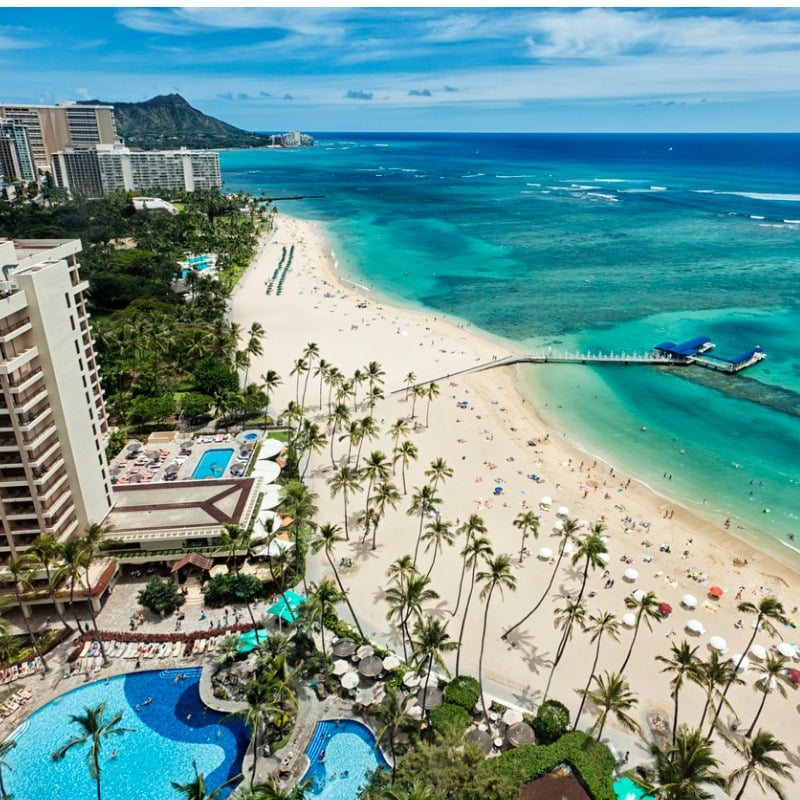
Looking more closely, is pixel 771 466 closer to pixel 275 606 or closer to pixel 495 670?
pixel 495 670

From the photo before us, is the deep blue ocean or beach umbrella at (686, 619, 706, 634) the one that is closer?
beach umbrella at (686, 619, 706, 634)

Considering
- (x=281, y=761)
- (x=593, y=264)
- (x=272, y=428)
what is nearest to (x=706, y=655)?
(x=281, y=761)

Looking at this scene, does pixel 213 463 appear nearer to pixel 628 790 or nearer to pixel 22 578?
pixel 22 578

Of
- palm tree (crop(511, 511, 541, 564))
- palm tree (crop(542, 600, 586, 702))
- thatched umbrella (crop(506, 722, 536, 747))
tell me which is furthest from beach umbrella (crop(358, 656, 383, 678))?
palm tree (crop(511, 511, 541, 564))

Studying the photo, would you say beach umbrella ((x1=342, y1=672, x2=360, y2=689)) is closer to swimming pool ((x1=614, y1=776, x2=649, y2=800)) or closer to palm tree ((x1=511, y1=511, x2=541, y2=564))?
swimming pool ((x1=614, y1=776, x2=649, y2=800))

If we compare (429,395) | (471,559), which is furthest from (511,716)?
(429,395)

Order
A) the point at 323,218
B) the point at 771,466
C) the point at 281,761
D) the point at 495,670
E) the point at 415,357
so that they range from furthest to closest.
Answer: the point at 323,218 < the point at 415,357 < the point at 771,466 < the point at 495,670 < the point at 281,761
